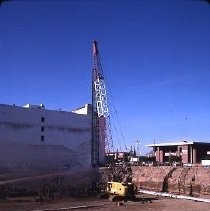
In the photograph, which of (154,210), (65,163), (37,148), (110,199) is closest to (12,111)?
(37,148)

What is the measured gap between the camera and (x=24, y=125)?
64.0 m

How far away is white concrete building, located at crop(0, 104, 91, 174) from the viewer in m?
61.6

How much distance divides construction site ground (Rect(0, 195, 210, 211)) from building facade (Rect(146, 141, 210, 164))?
28663 millimetres

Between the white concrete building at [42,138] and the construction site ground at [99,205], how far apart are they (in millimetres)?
25603

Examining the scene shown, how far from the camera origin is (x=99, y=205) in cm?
3108

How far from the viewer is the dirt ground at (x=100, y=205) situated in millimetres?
29188

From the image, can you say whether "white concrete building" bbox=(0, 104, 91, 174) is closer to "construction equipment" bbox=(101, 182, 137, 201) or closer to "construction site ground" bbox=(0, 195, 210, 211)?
"construction site ground" bbox=(0, 195, 210, 211)

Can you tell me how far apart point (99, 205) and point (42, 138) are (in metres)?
37.1

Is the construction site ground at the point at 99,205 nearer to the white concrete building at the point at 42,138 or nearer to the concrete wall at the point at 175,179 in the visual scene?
the concrete wall at the point at 175,179

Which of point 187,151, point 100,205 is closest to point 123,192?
point 100,205

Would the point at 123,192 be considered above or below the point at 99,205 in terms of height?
above

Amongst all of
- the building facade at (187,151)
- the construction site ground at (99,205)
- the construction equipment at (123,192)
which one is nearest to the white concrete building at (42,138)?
the building facade at (187,151)

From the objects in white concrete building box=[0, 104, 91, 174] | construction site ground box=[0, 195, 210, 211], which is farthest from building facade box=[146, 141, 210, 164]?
construction site ground box=[0, 195, 210, 211]

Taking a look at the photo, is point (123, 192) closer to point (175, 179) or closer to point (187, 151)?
point (175, 179)
